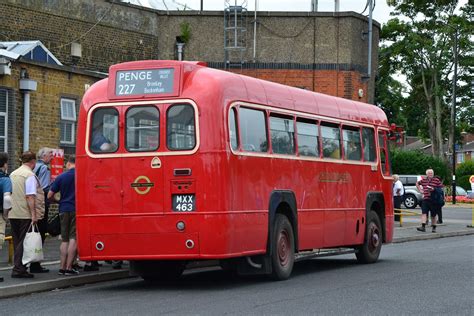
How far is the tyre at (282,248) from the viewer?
1611 centimetres

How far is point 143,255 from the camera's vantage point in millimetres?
14945

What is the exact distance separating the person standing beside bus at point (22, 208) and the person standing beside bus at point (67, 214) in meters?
0.86

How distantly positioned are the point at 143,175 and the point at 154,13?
2495 cm

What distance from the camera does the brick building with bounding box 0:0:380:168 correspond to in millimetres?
33125

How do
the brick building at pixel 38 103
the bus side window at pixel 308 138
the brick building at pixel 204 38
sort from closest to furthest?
the bus side window at pixel 308 138 < the brick building at pixel 38 103 < the brick building at pixel 204 38

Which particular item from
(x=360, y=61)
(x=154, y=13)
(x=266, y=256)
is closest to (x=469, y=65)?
(x=360, y=61)

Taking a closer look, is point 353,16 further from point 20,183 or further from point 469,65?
point 469,65

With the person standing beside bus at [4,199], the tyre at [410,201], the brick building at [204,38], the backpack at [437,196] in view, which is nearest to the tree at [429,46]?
the tyre at [410,201]

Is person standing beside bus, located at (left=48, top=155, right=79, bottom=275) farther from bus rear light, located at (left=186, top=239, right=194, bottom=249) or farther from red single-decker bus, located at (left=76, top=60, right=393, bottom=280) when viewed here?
bus rear light, located at (left=186, top=239, right=194, bottom=249)

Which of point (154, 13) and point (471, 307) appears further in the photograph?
point (154, 13)

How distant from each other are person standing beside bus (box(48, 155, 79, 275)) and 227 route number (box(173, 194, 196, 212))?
2.15m

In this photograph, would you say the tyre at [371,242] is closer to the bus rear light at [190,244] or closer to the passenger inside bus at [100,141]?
the bus rear light at [190,244]

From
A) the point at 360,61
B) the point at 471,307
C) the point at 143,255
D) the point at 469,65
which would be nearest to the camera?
the point at 471,307

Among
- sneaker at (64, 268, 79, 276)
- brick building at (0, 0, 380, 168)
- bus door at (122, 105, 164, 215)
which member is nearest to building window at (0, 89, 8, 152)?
brick building at (0, 0, 380, 168)
